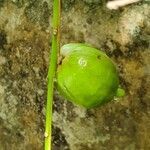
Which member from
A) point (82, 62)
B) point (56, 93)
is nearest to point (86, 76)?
point (82, 62)

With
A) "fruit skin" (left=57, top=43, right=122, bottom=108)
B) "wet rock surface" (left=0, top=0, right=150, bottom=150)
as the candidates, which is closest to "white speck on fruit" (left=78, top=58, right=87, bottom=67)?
"fruit skin" (left=57, top=43, right=122, bottom=108)

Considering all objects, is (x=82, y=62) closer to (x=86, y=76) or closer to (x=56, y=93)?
(x=86, y=76)

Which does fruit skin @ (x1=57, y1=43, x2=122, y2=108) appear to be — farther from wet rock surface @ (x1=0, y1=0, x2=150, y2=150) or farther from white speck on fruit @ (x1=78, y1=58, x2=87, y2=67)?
wet rock surface @ (x1=0, y1=0, x2=150, y2=150)

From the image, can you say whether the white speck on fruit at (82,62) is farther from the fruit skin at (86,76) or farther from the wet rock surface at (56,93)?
the wet rock surface at (56,93)

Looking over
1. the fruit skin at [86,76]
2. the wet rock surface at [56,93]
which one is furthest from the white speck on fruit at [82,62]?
the wet rock surface at [56,93]

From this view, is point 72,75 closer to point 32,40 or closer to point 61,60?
point 61,60

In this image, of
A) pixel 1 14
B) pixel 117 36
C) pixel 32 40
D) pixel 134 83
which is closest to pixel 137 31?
pixel 117 36
